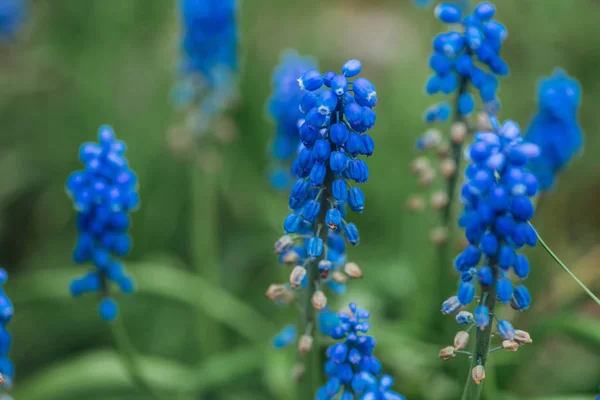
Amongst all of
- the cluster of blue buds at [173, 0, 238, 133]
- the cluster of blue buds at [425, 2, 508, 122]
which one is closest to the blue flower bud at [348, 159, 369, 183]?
the cluster of blue buds at [425, 2, 508, 122]

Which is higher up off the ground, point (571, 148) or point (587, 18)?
point (587, 18)

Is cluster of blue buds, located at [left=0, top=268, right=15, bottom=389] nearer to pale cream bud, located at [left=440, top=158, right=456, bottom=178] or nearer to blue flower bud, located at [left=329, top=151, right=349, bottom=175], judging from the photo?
blue flower bud, located at [left=329, top=151, right=349, bottom=175]

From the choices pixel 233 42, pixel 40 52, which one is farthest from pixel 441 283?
pixel 40 52

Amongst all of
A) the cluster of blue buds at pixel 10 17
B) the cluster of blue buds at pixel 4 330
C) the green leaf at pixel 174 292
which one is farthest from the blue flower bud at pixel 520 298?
the cluster of blue buds at pixel 10 17

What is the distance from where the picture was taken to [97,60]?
8.52 m

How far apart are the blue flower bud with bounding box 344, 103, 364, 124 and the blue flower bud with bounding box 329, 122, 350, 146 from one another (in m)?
0.05

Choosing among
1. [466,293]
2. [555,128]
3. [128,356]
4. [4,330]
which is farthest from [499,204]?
[128,356]

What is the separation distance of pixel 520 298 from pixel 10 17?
7884 millimetres

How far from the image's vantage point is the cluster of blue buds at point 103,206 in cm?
402

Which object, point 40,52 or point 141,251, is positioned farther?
point 40,52

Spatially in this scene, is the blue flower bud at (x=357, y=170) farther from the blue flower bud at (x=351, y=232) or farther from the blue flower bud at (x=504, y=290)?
the blue flower bud at (x=504, y=290)

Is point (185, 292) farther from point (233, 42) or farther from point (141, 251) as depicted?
point (233, 42)

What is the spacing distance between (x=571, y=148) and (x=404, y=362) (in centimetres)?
197

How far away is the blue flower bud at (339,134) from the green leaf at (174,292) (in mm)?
2906
